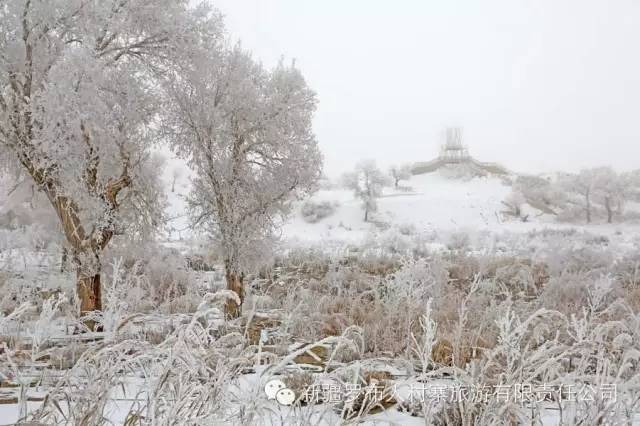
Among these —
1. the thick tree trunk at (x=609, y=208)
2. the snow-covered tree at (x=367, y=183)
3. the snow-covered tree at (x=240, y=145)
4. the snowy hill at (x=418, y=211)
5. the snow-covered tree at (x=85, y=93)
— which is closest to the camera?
the snow-covered tree at (x=85, y=93)

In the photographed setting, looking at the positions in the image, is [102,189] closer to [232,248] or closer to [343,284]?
[232,248]

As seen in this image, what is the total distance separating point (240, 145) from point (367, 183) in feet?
87.4

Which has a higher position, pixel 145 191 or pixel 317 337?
pixel 145 191

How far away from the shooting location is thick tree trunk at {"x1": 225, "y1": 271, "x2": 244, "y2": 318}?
6.49m

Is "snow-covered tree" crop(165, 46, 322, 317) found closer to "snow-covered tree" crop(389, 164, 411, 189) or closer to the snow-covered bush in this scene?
the snow-covered bush

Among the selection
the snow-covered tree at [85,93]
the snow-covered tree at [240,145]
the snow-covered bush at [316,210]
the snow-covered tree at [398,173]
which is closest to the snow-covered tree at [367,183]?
the snow-covered bush at [316,210]

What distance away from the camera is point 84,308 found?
6.09m

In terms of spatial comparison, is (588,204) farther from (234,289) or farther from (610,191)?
(234,289)

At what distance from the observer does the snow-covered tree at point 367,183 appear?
31688 millimetres

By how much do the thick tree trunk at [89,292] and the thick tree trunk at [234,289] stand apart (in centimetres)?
178

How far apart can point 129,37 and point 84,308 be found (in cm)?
388

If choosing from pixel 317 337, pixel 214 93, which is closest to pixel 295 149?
pixel 214 93

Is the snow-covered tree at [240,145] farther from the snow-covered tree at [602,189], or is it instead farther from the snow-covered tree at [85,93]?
the snow-covered tree at [602,189]

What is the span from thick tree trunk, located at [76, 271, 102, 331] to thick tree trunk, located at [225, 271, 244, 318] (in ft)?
5.85
